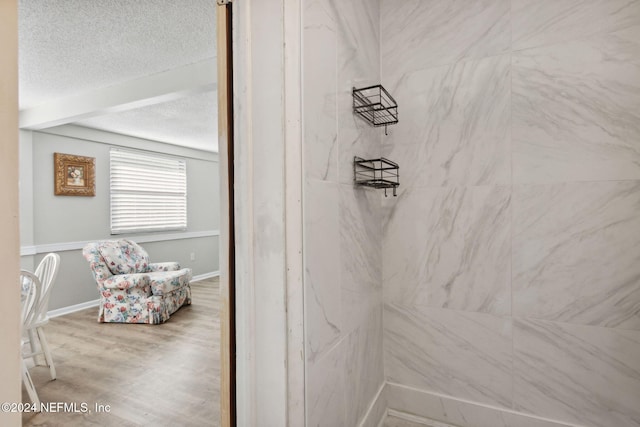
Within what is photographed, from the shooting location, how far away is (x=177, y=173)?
19.6 feet

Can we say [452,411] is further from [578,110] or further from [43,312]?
[43,312]

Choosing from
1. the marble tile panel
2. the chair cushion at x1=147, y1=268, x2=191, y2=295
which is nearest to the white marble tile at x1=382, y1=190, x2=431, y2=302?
the marble tile panel

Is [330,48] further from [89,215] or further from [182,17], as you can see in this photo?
[89,215]

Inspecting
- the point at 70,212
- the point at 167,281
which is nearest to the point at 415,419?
the point at 167,281

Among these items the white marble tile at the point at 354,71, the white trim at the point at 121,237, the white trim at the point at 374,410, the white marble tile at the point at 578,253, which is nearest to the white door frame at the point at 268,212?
the white marble tile at the point at 354,71

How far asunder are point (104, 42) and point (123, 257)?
2812mm

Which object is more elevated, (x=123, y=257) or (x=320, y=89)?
(x=320, y=89)

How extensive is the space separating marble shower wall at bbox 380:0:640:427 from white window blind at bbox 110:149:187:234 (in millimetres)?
4489

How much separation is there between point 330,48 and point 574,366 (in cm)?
178

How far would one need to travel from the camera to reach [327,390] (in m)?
1.26

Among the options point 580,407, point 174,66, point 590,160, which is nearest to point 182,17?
point 174,66

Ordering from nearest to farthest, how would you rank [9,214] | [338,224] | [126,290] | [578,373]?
[9,214] → [338,224] → [578,373] → [126,290]

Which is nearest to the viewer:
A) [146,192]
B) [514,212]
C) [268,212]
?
[268,212]

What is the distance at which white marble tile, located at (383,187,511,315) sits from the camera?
1721 millimetres
